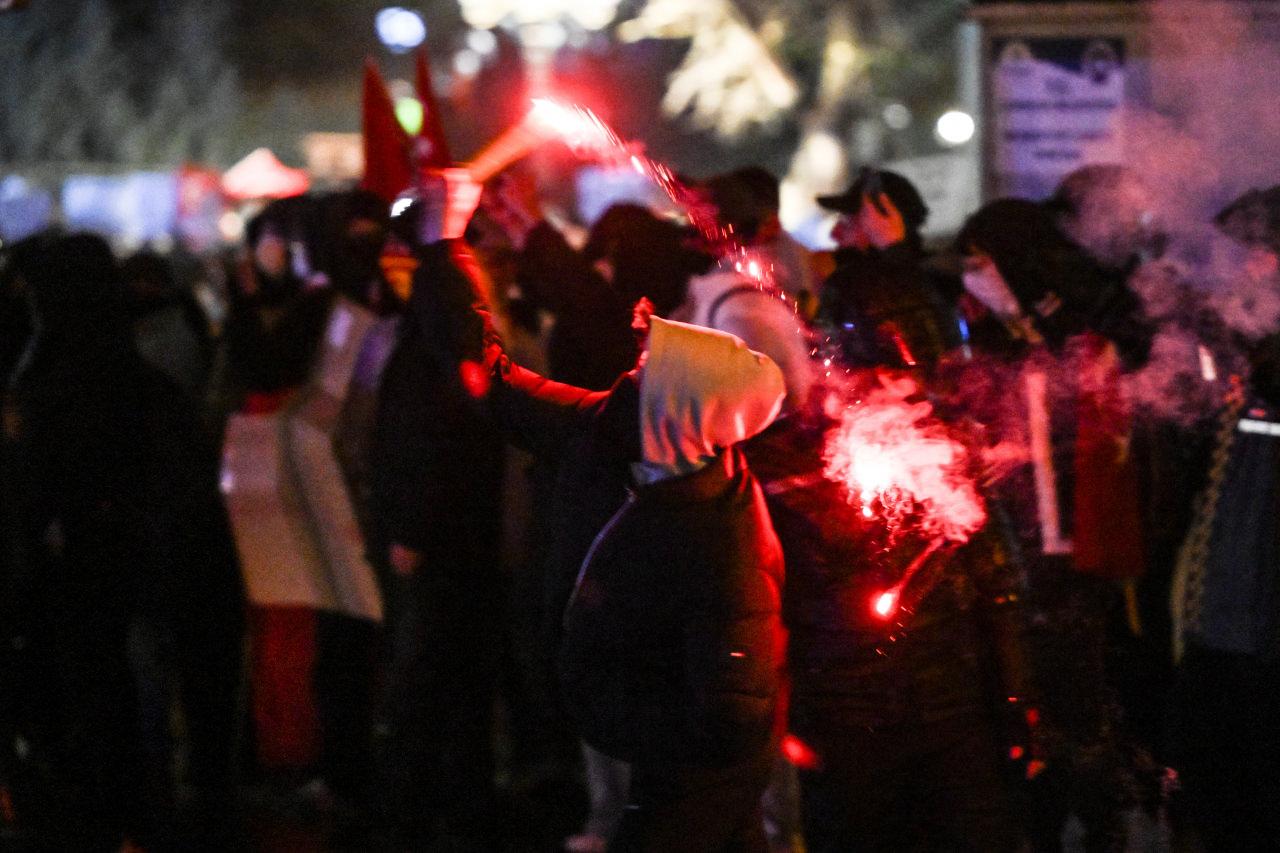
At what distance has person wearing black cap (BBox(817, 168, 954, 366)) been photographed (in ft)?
13.0

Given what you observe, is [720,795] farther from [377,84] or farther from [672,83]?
[672,83]

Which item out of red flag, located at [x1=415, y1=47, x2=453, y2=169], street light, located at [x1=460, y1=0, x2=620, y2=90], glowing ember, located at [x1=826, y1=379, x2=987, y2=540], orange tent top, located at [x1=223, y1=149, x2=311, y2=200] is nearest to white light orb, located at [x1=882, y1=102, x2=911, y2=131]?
street light, located at [x1=460, y1=0, x2=620, y2=90]

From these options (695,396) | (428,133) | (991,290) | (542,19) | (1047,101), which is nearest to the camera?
Result: (695,396)

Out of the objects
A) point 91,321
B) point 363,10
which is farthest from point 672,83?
point 91,321

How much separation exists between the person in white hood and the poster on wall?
15.3 feet

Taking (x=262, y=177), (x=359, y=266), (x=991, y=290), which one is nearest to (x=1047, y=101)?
(x=991, y=290)

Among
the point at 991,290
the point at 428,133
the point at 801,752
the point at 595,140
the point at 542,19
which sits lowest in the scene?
the point at 801,752

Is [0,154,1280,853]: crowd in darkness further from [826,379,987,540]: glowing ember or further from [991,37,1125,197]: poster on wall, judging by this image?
[991,37,1125,197]: poster on wall

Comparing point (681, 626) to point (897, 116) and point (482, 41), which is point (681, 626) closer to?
point (897, 116)

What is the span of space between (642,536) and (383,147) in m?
3.72

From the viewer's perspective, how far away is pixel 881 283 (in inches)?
163

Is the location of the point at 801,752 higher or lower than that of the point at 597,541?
lower

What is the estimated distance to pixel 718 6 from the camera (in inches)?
700

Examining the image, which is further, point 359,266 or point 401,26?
point 401,26
